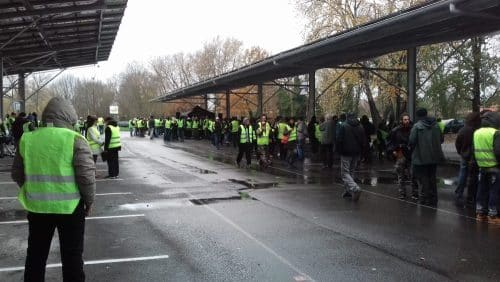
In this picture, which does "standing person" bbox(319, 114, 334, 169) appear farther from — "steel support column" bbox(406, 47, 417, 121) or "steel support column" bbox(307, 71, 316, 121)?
"steel support column" bbox(307, 71, 316, 121)

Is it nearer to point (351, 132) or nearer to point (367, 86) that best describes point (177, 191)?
point (351, 132)

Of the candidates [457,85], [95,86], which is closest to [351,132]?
[457,85]

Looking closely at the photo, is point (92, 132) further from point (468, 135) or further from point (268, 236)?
point (468, 135)

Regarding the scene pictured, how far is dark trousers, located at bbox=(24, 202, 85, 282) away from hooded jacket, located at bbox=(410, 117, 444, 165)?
24.2 ft

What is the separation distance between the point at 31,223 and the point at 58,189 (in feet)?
1.25

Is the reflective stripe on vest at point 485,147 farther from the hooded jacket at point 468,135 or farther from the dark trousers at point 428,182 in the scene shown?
the dark trousers at point 428,182

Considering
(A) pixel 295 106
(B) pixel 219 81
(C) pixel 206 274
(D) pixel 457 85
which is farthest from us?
(A) pixel 295 106

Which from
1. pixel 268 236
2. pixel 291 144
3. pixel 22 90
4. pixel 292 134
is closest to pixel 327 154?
pixel 291 144

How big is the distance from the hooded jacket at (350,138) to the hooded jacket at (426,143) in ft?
3.42

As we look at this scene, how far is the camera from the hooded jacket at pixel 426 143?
32.3 ft

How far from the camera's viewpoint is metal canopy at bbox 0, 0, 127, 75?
698 inches

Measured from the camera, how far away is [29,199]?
4301mm

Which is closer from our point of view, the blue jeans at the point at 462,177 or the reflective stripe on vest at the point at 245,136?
the blue jeans at the point at 462,177

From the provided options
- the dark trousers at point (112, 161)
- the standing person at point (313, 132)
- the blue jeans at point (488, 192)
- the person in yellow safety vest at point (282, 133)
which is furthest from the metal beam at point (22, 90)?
the blue jeans at point (488, 192)
